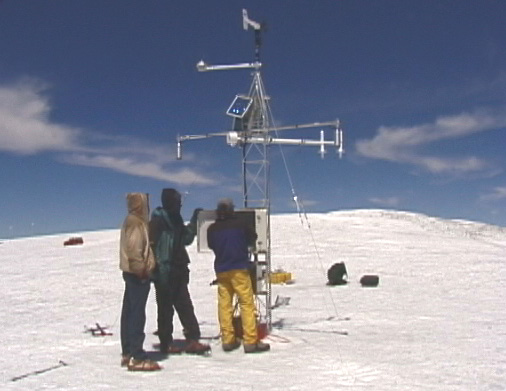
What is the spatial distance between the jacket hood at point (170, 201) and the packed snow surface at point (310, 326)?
1.80 m

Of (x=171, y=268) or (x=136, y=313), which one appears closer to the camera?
(x=136, y=313)

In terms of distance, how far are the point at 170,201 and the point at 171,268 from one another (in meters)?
0.80

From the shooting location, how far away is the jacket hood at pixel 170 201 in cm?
Result: 744

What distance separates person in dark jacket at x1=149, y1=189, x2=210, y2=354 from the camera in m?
7.38

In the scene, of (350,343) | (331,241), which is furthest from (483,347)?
(331,241)

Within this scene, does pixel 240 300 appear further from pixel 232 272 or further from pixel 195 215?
pixel 195 215

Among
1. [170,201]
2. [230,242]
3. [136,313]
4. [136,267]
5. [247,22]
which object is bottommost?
[136,313]

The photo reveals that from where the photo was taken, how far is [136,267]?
6.70 m

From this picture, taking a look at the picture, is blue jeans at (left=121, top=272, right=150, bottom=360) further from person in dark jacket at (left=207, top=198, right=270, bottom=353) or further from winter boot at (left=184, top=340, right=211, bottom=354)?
person in dark jacket at (left=207, top=198, right=270, bottom=353)

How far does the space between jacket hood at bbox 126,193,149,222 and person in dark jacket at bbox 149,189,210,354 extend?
1.51 ft

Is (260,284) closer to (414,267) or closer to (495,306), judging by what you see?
(495,306)

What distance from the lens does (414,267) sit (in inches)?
681

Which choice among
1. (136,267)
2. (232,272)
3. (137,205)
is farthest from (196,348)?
(137,205)

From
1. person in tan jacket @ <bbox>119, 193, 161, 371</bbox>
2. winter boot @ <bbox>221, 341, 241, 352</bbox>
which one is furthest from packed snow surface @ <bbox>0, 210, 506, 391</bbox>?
person in tan jacket @ <bbox>119, 193, 161, 371</bbox>
